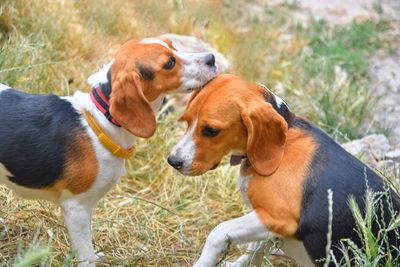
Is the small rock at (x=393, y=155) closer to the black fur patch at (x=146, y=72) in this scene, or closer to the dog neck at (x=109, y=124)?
the dog neck at (x=109, y=124)

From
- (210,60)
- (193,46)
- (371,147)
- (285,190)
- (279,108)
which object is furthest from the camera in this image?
(193,46)

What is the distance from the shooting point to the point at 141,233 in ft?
14.4

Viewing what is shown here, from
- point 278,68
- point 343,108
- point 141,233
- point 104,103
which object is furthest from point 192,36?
point 104,103

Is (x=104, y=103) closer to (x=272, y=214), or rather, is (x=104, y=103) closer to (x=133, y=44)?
(x=133, y=44)

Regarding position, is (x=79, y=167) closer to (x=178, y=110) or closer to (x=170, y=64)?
(x=170, y=64)

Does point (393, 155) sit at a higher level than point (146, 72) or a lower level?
lower

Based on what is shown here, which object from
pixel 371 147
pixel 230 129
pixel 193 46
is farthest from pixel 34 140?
pixel 193 46

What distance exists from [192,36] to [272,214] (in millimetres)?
4756

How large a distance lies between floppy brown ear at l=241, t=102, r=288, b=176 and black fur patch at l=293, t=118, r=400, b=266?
194mm

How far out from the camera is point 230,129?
134 inches

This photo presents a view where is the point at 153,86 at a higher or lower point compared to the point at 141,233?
higher

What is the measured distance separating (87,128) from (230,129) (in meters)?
0.77

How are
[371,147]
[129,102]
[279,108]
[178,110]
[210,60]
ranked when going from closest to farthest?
[129,102], [279,108], [210,60], [371,147], [178,110]

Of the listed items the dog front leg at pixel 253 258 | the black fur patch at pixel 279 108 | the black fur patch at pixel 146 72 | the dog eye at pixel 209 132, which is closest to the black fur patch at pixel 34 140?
the black fur patch at pixel 146 72
